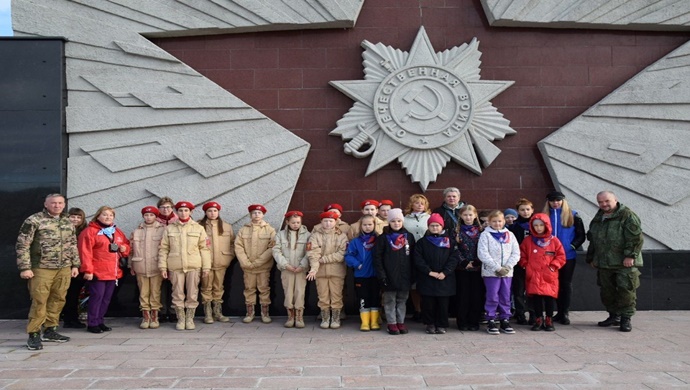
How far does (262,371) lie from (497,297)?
235cm

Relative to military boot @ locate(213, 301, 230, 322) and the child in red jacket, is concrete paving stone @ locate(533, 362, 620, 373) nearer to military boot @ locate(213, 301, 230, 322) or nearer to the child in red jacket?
the child in red jacket

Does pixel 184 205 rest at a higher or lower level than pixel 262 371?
higher

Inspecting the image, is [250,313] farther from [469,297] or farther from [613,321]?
[613,321]

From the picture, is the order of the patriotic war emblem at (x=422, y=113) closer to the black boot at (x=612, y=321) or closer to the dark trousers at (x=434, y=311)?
the dark trousers at (x=434, y=311)

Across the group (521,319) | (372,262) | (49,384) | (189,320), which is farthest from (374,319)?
(49,384)

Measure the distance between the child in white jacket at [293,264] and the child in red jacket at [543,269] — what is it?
6.98ft

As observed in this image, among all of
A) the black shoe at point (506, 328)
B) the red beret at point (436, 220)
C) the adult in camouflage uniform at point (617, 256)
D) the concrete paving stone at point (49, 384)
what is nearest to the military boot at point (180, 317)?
the concrete paving stone at point (49, 384)

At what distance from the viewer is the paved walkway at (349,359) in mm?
3658

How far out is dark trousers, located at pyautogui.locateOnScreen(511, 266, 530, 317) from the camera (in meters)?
5.57

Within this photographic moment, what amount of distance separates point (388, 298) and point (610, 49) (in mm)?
3946

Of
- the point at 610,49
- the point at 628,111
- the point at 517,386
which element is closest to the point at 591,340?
the point at 517,386

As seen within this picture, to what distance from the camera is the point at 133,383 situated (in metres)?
3.66

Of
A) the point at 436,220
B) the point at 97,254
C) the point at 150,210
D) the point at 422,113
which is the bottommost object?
the point at 97,254

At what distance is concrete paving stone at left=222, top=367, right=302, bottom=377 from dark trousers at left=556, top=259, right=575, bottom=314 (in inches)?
114
